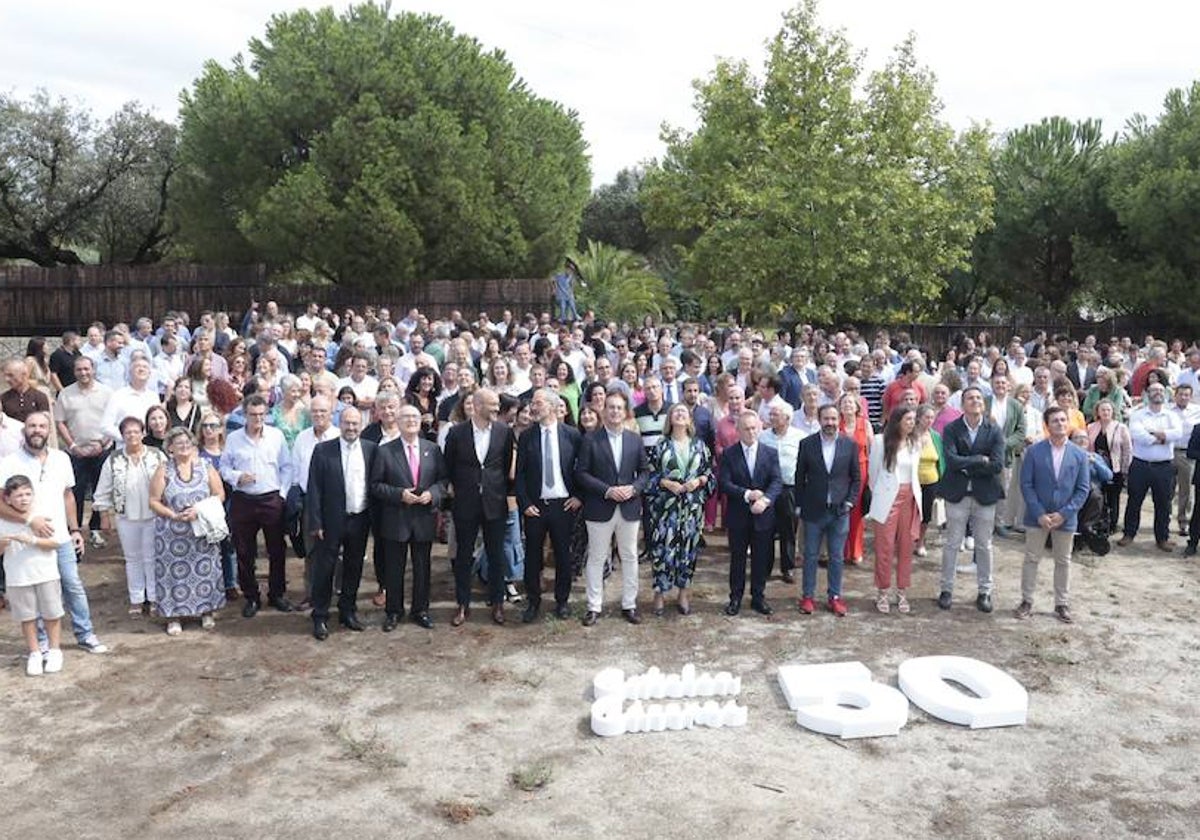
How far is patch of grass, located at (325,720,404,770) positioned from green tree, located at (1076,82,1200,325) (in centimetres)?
2620

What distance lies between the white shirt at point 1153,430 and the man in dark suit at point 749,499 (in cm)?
439

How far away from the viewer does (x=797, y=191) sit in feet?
80.1

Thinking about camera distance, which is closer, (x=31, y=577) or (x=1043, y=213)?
(x=31, y=577)

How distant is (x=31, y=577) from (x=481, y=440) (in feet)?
10.1

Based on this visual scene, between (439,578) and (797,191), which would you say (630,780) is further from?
(797,191)

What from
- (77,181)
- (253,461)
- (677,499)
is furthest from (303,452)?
(77,181)

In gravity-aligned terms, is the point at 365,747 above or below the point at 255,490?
below

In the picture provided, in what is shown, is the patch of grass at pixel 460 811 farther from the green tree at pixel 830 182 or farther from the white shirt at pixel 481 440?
the green tree at pixel 830 182

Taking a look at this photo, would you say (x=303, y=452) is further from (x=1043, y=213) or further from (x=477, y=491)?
(x=1043, y=213)

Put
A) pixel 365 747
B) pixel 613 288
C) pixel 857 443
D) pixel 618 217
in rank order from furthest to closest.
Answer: pixel 618 217 → pixel 613 288 → pixel 857 443 → pixel 365 747

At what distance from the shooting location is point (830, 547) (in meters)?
7.96

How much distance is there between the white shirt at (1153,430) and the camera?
32.7 ft

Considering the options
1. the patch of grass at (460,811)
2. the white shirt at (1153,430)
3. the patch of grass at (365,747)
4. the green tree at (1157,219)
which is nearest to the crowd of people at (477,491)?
the white shirt at (1153,430)

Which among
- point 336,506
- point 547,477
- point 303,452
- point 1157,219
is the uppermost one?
point 1157,219
